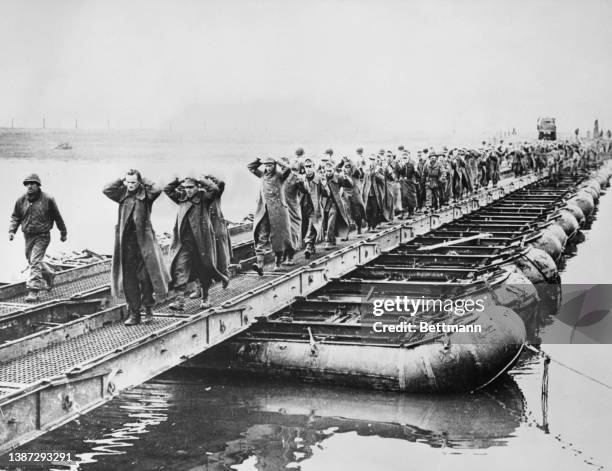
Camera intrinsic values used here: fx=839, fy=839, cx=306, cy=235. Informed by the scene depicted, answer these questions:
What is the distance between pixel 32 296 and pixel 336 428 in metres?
4.33

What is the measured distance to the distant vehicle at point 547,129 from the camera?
204 feet

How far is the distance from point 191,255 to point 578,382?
569 centimetres

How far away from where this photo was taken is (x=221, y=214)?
10406mm

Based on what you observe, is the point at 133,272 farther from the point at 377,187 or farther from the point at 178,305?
the point at 377,187

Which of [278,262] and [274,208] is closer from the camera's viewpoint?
[274,208]

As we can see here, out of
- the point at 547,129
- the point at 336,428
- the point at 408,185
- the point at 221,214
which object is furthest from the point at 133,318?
the point at 547,129

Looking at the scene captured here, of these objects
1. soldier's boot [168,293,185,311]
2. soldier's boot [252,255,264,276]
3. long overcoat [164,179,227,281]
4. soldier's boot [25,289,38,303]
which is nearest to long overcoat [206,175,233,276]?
long overcoat [164,179,227,281]

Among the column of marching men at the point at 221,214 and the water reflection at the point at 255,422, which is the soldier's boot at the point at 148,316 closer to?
the column of marching men at the point at 221,214

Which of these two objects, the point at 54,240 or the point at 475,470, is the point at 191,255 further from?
the point at 54,240

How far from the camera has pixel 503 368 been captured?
1055 centimetres

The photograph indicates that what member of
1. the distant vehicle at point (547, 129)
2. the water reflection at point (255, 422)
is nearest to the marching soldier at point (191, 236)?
the water reflection at point (255, 422)

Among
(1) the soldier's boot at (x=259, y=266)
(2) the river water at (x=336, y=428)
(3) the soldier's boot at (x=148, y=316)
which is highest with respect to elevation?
(1) the soldier's boot at (x=259, y=266)

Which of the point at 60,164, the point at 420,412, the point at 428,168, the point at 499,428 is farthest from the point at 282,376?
the point at 60,164

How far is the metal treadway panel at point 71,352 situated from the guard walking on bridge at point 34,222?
7.49 feet
